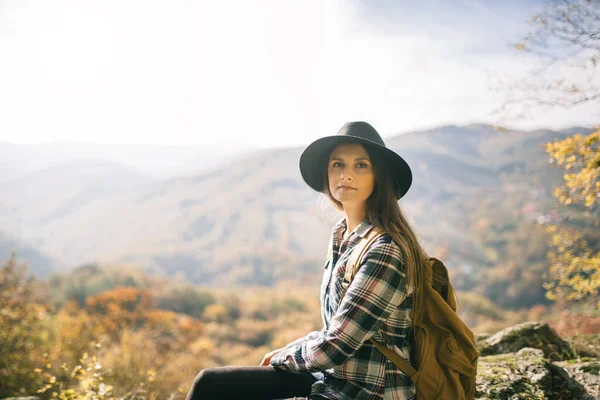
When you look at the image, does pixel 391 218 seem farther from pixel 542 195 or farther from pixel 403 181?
pixel 542 195

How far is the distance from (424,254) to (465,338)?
0.38 metres

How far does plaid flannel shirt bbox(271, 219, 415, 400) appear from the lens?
4.88 ft

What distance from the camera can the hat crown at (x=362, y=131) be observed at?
1863 mm

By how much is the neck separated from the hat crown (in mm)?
356

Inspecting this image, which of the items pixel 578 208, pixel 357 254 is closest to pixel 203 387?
pixel 357 254

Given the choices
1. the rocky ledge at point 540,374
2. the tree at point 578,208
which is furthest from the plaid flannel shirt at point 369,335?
the tree at point 578,208

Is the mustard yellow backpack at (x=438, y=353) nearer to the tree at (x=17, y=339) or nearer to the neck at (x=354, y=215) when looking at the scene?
the neck at (x=354, y=215)

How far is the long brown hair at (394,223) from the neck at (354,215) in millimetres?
31

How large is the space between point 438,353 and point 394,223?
1.93 ft

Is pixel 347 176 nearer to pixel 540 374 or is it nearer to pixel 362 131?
pixel 362 131

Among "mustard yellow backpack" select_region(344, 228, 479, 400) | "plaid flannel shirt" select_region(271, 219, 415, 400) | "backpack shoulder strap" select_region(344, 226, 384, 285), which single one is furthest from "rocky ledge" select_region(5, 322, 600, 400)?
"backpack shoulder strap" select_region(344, 226, 384, 285)

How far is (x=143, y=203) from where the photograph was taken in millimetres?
119375

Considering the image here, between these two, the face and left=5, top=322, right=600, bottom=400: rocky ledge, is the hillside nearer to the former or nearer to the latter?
left=5, top=322, right=600, bottom=400: rocky ledge

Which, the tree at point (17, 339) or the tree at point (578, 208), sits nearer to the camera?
the tree at point (578, 208)
